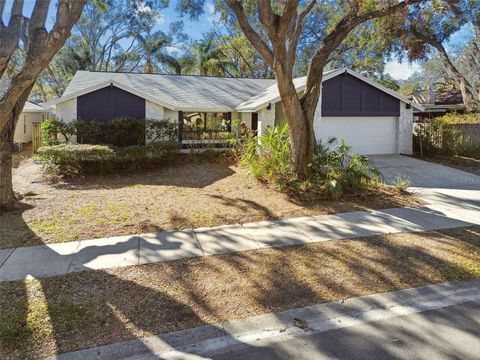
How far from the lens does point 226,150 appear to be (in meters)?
16.5

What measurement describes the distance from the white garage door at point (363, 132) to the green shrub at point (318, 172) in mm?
6787

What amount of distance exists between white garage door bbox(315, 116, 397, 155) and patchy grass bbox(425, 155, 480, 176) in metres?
2.17

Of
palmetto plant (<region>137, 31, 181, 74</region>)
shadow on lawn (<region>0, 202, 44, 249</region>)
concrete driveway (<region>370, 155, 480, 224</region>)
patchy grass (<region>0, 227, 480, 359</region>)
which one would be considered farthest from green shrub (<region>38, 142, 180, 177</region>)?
palmetto plant (<region>137, 31, 181, 74</region>)

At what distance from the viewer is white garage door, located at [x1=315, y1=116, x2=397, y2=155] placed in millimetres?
16891

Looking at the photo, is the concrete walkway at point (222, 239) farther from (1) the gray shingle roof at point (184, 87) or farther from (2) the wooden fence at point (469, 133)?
(1) the gray shingle roof at point (184, 87)

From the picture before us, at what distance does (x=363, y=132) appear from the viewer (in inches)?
686

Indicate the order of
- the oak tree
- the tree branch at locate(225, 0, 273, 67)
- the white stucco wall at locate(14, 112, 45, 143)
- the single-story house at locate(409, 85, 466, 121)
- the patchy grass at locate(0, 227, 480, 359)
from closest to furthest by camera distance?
the patchy grass at locate(0, 227, 480, 359)
the oak tree
the tree branch at locate(225, 0, 273, 67)
the white stucco wall at locate(14, 112, 45, 143)
the single-story house at locate(409, 85, 466, 121)

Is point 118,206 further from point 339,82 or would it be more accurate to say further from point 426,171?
point 339,82

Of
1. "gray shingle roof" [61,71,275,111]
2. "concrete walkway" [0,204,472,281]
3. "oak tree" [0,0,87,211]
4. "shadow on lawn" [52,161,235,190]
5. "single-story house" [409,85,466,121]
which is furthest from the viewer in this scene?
"single-story house" [409,85,466,121]

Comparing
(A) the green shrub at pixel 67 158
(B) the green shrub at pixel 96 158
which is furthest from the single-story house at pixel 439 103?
(A) the green shrub at pixel 67 158

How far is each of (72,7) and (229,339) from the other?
6.40 m

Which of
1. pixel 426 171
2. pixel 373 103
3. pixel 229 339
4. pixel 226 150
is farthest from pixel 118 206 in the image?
pixel 373 103

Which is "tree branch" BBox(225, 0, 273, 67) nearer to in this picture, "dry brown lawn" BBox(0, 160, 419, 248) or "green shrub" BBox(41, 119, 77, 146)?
"dry brown lawn" BBox(0, 160, 419, 248)

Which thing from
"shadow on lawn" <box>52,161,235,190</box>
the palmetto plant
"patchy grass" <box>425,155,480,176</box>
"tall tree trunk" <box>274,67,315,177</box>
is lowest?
"shadow on lawn" <box>52,161,235,190</box>
